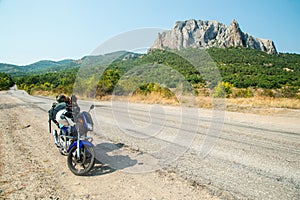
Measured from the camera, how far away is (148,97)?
20.2 meters

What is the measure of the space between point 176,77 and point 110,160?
4.83 meters

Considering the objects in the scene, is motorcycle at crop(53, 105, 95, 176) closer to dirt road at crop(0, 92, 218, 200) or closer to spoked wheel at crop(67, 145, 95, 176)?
spoked wheel at crop(67, 145, 95, 176)

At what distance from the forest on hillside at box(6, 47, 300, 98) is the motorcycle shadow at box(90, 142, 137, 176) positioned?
1519 millimetres

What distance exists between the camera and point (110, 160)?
4156 mm

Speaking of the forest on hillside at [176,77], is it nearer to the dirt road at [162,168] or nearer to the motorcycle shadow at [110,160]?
the motorcycle shadow at [110,160]

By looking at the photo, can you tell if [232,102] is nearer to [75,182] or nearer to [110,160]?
[110,160]

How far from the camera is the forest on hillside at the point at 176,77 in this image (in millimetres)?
7245

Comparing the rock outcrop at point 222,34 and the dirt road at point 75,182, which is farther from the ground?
the rock outcrop at point 222,34

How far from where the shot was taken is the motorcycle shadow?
12.1 ft

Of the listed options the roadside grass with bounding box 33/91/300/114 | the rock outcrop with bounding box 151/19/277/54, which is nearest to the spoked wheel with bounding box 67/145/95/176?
the roadside grass with bounding box 33/91/300/114

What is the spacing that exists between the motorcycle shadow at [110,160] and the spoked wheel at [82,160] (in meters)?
0.16

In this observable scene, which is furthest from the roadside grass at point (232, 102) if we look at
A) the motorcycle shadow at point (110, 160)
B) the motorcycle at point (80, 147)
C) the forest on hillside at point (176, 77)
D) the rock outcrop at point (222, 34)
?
the rock outcrop at point (222, 34)

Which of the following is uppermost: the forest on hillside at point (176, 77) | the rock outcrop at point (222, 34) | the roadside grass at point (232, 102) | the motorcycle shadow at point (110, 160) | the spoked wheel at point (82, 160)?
the rock outcrop at point (222, 34)

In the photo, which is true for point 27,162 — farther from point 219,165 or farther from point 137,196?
point 219,165
